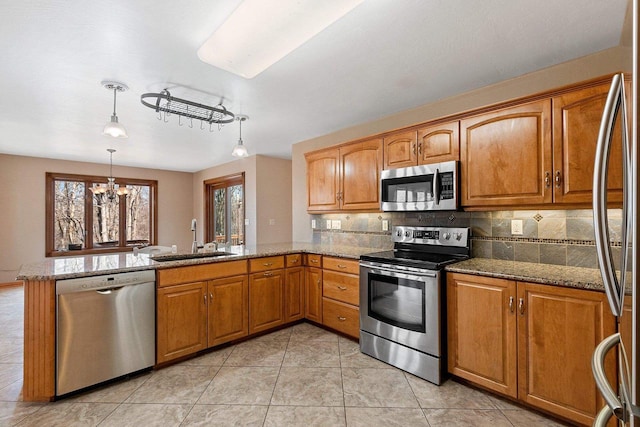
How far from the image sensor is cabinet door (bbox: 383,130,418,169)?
2.82m

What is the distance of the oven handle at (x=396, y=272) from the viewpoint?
225 centimetres

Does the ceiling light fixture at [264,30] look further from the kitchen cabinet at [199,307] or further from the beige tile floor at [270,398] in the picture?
the beige tile floor at [270,398]

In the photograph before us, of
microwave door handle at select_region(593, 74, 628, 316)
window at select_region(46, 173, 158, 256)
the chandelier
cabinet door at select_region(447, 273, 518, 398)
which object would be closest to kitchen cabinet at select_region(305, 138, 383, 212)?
cabinet door at select_region(447, 273, 518, 398)

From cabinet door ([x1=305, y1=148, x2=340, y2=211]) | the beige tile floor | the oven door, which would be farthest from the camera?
cabinet door ([x1=305, y1=148, x2=340, y2=211])

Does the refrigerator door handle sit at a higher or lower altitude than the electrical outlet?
lower

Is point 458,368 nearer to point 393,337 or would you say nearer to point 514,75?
point 393,337

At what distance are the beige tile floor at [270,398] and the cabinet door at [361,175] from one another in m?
1.49

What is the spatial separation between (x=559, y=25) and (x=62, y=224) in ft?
25.6

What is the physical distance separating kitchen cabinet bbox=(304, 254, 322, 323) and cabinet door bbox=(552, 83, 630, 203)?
2186mm

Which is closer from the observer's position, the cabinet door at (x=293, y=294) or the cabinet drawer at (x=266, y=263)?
the cabinet drawer at (x=266, y=263)

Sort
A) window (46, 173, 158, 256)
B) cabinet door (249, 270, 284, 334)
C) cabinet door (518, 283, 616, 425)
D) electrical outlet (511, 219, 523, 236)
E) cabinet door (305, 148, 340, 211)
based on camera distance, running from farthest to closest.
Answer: window (46, 173, 158, 256) → cabinet door (305, 148, 340, 211) → cabinet door (249, 270, 284, 334) → electrical outlet (511, 219, 523, 236) → cabinet door (518, 283, 616, 425)

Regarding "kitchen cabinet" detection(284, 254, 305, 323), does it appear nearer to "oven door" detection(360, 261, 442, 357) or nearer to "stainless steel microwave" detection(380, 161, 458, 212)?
"oven door" detection(360, 261, 442, 357)

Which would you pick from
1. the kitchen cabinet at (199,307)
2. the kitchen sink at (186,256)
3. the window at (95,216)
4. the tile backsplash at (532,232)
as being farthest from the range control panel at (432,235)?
the window at (95,216)

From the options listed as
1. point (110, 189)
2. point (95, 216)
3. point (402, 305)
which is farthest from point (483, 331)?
point (95, 216)
